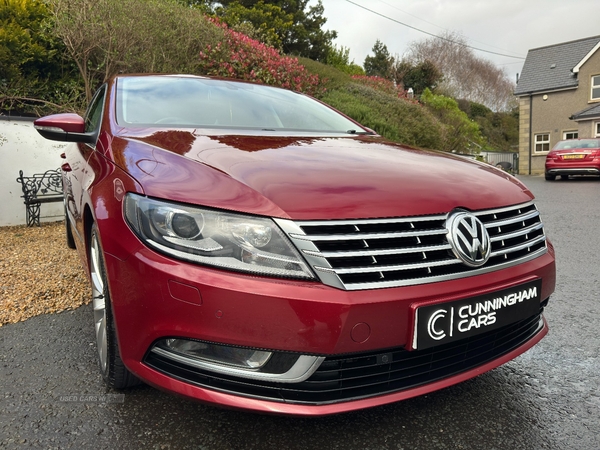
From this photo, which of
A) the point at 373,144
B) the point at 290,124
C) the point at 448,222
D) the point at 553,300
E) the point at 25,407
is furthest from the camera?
the point at 553,300

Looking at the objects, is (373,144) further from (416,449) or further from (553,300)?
(553,300)

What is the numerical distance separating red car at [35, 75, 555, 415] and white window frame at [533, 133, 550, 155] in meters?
26.9

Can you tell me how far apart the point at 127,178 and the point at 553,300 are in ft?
9.10

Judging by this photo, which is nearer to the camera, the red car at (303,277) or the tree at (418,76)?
the red car at (303,277)

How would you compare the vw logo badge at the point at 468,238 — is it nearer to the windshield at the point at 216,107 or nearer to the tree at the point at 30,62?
the windshield at the point at 216,107

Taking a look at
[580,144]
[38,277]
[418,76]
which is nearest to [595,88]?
[418,76]

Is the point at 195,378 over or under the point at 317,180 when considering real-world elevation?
under

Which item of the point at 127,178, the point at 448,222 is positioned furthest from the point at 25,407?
the point at 448,222

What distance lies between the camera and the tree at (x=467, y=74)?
4269 cm

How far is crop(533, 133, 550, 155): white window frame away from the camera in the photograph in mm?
25281

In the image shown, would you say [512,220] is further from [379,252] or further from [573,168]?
[573,168]

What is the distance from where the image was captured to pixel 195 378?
1.42 m

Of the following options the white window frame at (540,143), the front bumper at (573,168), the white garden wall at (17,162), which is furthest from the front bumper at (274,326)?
the white window frame at (540,143)

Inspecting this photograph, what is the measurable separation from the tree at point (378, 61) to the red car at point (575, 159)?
63.1 ft
